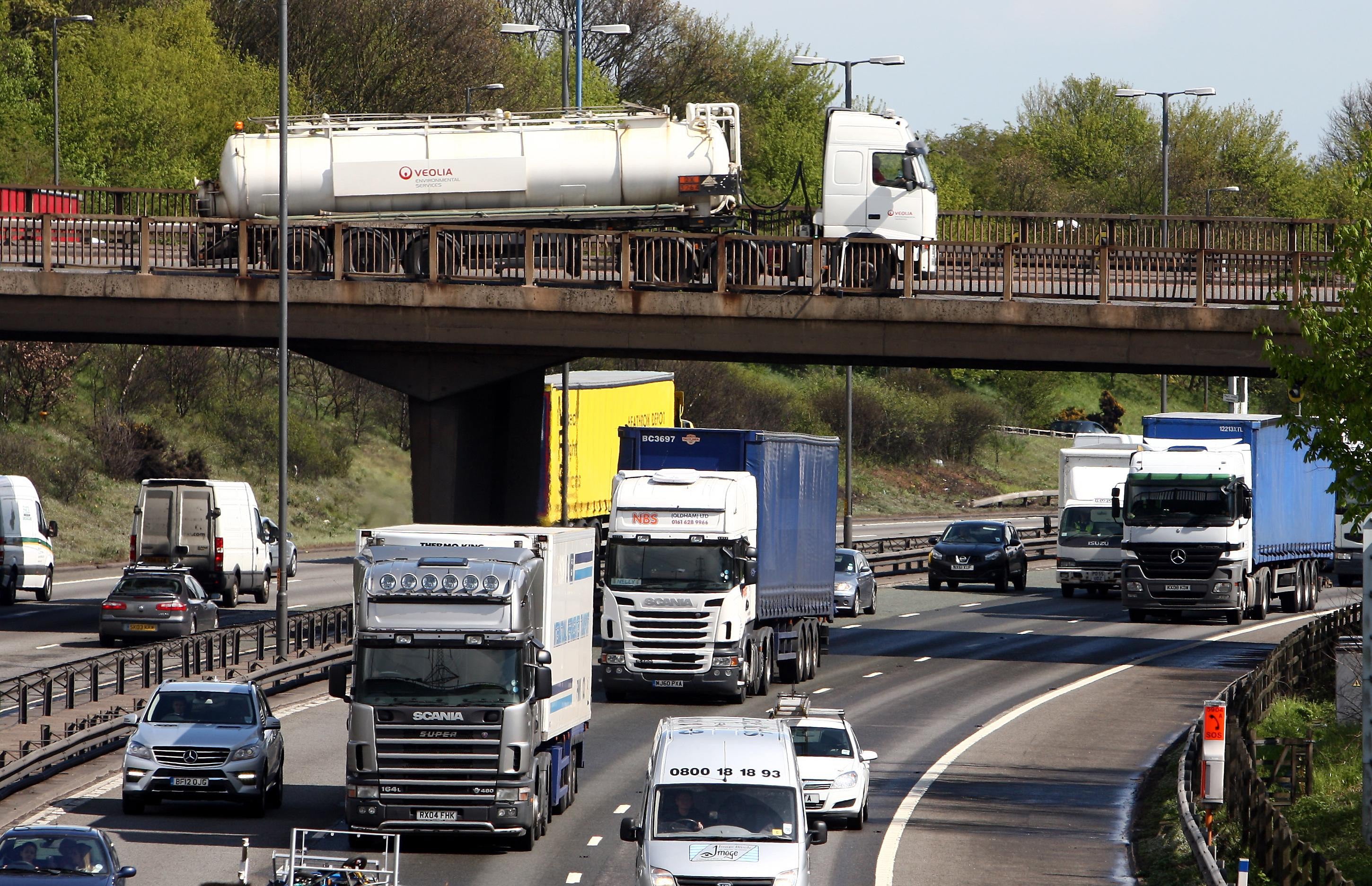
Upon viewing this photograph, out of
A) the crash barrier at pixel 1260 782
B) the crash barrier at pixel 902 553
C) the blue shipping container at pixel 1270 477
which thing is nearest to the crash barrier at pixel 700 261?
the crash barrier at pixel 1260 782

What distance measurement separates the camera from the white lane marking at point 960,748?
20453 millimetres

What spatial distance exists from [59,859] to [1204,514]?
1295 inches

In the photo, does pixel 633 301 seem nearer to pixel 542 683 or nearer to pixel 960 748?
pixel 960 748

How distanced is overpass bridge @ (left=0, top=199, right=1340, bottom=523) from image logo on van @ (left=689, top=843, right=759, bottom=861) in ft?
67.9

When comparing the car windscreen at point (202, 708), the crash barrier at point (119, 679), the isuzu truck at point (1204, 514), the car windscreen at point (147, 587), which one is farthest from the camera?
the isuzu truck at point (1204, 514)

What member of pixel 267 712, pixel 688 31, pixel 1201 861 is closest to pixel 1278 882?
pixel 1201 861

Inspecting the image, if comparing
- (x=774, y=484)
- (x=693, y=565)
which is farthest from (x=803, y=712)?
(x=774, y=484)

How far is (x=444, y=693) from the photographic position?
2006cm

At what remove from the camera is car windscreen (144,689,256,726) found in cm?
2219

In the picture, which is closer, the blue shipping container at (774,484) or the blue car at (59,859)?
the blue car at (59,859)

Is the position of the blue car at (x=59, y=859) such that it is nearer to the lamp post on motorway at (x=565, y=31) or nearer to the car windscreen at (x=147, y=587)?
the car windscreen at (x=147, y=587)

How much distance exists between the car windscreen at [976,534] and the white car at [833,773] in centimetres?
3288

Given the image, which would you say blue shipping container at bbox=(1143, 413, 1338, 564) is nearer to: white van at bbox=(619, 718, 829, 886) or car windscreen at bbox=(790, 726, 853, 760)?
car windscreen at bbox=(790, 726, 853, 760)

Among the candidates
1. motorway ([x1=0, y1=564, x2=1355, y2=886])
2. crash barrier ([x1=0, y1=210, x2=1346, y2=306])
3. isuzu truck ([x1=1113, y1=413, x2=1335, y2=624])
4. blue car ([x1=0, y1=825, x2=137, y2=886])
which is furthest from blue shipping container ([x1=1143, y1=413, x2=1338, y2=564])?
blue car ([x1=0, y1=825, x2=137, y2=886])
